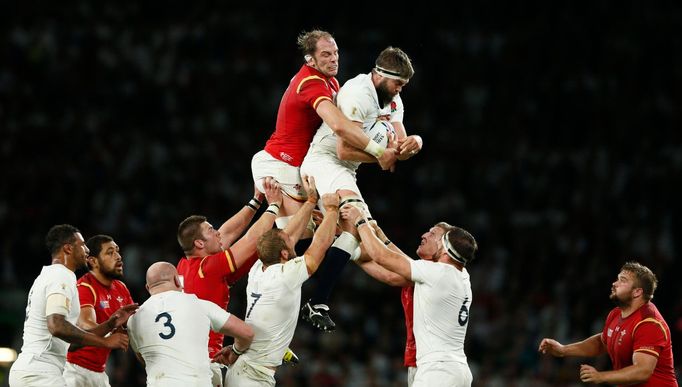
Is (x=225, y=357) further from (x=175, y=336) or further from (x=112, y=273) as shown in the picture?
(x=112, y=273)

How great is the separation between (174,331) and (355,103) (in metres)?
2.50

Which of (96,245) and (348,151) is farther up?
(348,151)

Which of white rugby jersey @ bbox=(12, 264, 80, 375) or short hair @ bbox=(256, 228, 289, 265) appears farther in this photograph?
short hair @ bbox=(256, 228, 289, 265)

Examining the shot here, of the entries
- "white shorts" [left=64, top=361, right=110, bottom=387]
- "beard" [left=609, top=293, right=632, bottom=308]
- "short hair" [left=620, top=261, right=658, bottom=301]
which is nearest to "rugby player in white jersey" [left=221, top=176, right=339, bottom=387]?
"white shorts" [left=64, top=361, right=110, bottom=387]

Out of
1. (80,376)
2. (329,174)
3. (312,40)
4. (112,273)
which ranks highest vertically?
(312,40)

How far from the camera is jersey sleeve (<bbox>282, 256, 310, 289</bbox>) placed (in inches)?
362

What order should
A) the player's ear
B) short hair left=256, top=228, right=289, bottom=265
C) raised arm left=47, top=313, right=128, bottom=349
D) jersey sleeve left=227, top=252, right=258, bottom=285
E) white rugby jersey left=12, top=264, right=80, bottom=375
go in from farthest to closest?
the player's ear
jersey sleeve left=227, top=252, right=258, bottom=285
short hair left=256, top=228, right=289, bottom=265
white rugby jersey left=12, top=264, right=80, bottom=375
raised arm left=47, top=313, right=128, bottom=349

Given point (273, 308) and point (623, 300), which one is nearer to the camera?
point (273, 308)

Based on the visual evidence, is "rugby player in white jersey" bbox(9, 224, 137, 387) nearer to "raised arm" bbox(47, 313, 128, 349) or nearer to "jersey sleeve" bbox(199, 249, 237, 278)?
"raised arm" bbox(47, 313, 128, 349)

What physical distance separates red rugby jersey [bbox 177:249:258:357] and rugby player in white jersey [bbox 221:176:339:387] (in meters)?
0.45

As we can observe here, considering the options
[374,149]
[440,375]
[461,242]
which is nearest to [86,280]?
[374,149]

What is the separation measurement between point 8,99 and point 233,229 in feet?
32.2

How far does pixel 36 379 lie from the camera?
9.12 meters

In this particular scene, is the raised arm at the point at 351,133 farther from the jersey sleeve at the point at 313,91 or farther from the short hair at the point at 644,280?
the short hair at the point at 644,280
